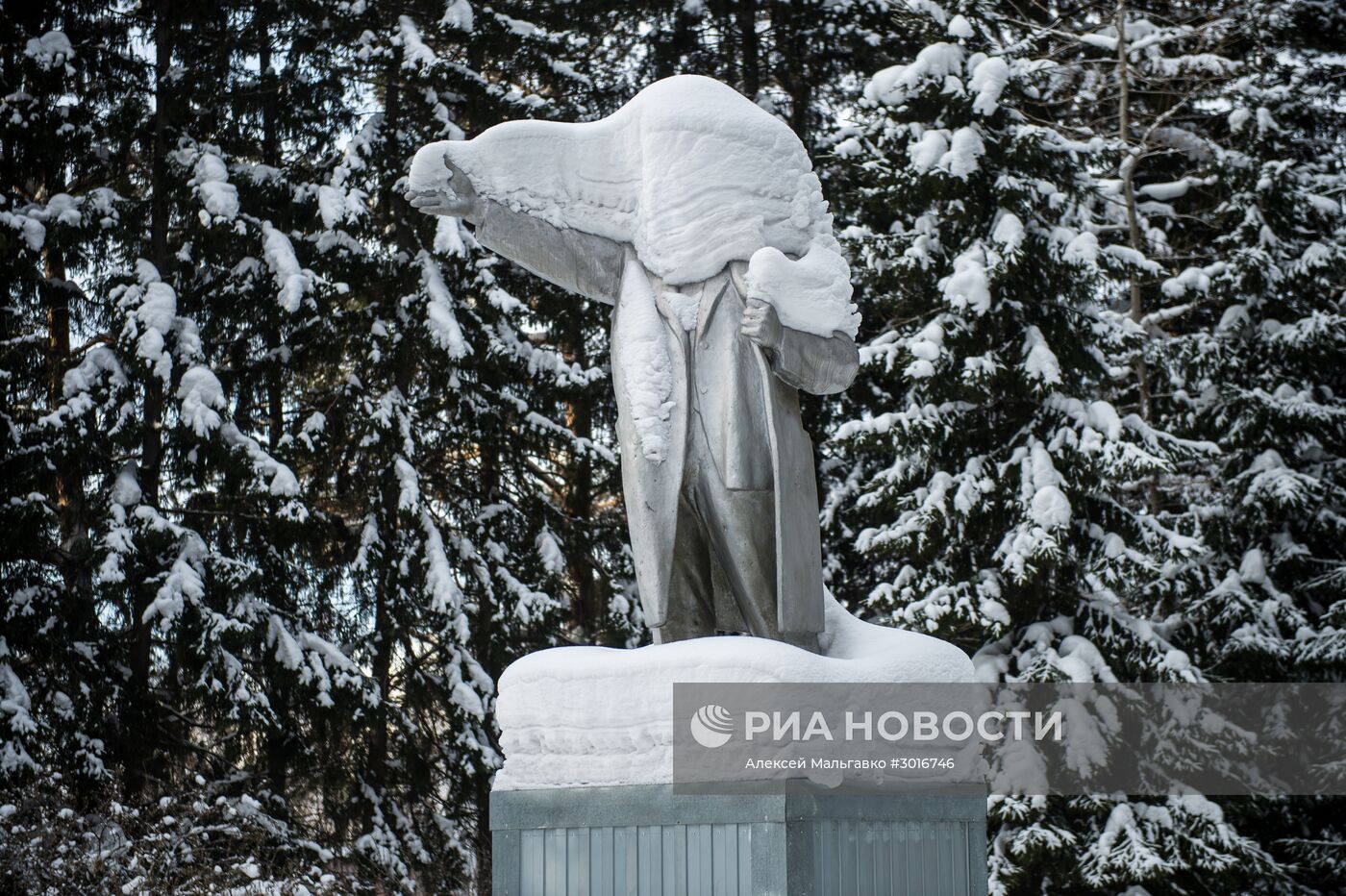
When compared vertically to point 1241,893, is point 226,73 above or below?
above

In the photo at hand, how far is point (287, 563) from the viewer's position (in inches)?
503

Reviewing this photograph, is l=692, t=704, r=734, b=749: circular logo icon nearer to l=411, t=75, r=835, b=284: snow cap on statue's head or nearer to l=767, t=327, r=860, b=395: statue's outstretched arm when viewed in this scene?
l=767, t=327, r=860, b=395: statue's outstretched arm

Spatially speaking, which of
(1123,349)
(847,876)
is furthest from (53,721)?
(847,876)

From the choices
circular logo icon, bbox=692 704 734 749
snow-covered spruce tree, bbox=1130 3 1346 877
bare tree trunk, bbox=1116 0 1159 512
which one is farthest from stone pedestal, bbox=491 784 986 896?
bare tree trunk, bbox=1116 0 1159 512

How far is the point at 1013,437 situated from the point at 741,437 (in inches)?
297

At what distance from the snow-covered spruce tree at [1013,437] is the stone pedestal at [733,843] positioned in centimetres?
656

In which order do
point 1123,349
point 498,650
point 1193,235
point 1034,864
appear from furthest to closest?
point 1193,235 < point 498,650 < point 1123,349 < point 1034,864

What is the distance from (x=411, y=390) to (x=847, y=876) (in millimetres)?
9880

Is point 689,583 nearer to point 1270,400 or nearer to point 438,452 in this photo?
point 438,452

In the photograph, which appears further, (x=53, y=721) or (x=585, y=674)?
(x=53, y=721)

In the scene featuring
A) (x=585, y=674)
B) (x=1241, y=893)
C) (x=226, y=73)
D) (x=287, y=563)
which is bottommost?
(x=1241, y=893)

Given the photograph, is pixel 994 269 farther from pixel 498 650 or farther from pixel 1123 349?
pixel 498 650

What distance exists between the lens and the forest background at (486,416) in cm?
1134

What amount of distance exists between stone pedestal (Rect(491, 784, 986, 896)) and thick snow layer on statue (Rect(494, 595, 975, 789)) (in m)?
0.06
